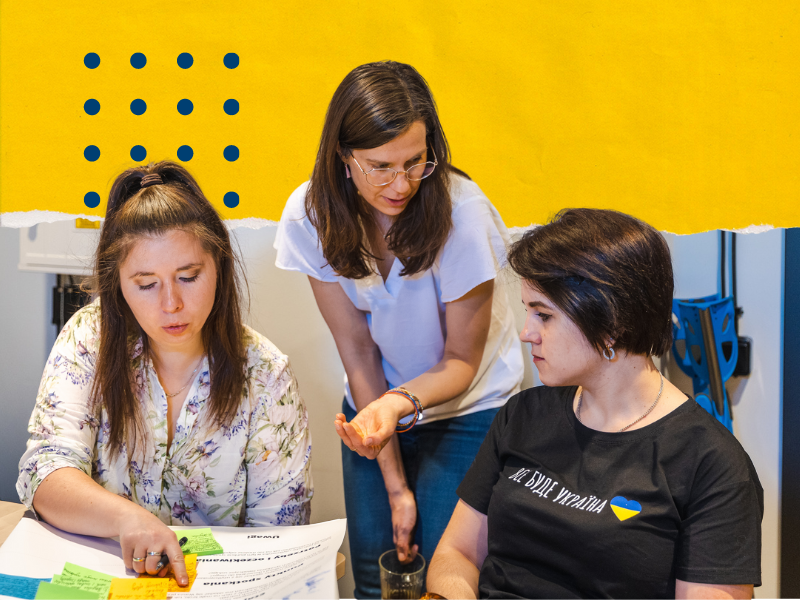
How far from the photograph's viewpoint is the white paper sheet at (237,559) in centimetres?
105

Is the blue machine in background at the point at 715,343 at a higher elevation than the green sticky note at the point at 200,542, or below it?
higher

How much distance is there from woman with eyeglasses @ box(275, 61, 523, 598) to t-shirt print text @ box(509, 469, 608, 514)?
1.02 feet

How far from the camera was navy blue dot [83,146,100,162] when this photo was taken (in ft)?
5.60

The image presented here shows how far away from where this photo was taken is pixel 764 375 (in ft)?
5.98

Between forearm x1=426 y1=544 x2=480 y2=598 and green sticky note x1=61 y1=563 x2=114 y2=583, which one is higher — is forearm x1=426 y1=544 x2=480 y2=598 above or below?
below

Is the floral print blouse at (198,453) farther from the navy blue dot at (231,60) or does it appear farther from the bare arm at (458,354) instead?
the navy blue dot at (231,60)

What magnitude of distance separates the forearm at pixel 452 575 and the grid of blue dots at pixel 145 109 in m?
1.04

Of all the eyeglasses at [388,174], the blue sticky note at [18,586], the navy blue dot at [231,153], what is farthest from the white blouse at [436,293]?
the blue sticky note at [18,586]

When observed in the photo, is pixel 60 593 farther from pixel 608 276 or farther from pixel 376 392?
pixel 608 276

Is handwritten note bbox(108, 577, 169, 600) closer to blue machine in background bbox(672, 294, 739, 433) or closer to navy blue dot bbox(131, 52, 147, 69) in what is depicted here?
navy blue dot bbox(131, 52, 147, 69)

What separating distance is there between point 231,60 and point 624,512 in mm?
1392

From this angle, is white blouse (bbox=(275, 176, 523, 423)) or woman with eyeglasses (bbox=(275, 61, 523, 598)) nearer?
woman with eyeglasses (bbox=(275, 61, 523, 598))

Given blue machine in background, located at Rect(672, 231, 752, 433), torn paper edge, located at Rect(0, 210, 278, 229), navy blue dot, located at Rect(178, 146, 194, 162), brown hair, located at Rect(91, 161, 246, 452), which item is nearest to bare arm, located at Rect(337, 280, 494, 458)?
brown hair, located at Rect(91, 161, 246, 452)

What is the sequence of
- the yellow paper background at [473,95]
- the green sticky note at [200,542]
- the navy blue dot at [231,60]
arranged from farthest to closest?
the navy blue dot at [231,60] → the yellow paper background at [473,95] → the green sticky note at [200,542]
